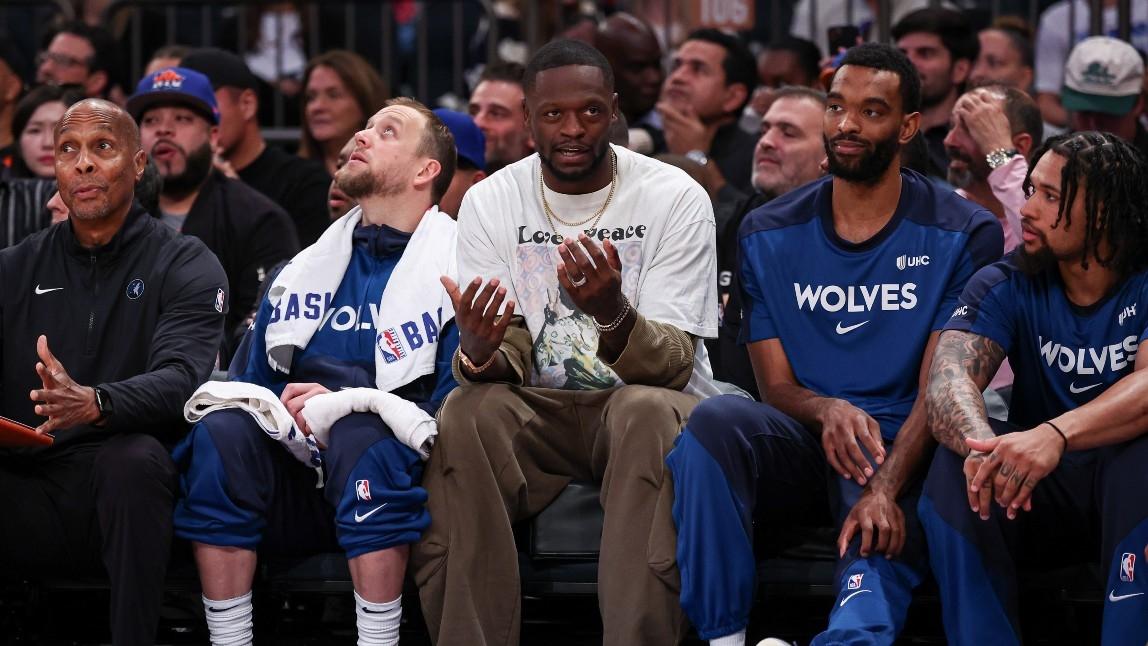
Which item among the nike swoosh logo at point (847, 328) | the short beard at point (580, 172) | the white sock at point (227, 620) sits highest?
the short beard at point (580, 172)

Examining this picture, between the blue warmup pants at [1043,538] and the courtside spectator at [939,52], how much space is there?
2651 millimetres

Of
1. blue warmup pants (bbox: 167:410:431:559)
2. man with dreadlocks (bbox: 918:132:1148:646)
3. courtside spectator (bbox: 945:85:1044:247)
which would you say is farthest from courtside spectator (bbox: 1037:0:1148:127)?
blue warmup pants (bbox: 167:410:431:559)

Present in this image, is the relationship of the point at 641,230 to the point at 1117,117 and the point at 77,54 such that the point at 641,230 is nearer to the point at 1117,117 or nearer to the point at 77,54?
the point at 1117,117

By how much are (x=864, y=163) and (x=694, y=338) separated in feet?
2.19

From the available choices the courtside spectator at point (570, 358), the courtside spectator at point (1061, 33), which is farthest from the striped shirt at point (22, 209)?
the courtside spectator at point (1061, 33)

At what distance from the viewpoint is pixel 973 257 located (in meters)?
4.35

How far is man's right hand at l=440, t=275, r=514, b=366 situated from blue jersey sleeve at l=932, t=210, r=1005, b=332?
1164 mm

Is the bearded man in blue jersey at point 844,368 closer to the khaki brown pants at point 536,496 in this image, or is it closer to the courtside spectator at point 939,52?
the khaki brown pants at point 536,496

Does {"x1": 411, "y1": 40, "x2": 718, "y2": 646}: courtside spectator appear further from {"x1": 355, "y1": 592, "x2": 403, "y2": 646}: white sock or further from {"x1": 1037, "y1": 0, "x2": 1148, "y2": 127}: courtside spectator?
{"x1": 1037, "y1": 0, "x2": 1148, "y2": 127}: courtside spectator

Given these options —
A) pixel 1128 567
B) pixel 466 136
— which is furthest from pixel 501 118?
pixel 1128 567

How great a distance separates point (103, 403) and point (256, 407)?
40 cm

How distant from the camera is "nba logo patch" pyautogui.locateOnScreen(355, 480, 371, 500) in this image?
4227 millimetres

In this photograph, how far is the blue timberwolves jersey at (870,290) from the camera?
4309mm

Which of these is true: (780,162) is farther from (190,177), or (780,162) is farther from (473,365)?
(190,177)
